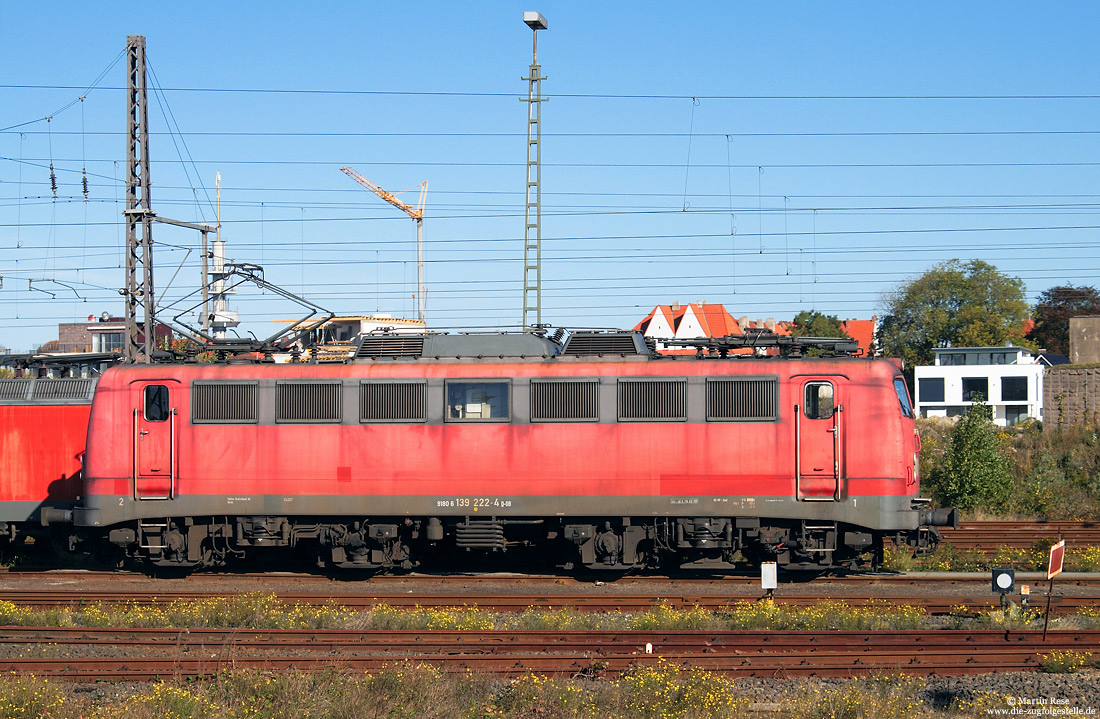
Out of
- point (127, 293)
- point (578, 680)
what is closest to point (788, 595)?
point (578, 680)

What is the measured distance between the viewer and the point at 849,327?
99188 millimetres

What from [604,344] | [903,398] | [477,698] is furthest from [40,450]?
[903,398]

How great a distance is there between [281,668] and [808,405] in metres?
10.2

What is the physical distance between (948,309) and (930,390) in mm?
26233

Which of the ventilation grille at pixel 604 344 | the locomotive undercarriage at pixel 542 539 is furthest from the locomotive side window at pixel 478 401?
the locomotive undercarriage at pixel 542 539

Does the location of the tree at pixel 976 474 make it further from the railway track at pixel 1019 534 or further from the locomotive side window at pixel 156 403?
the locomotive side window at pixel 156 403

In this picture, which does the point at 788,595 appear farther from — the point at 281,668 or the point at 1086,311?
the point at 1086,311

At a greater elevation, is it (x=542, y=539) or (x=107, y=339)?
(x=107, y=339)

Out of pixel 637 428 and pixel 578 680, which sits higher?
pixel 637 428

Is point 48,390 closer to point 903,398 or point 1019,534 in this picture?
point 903,398

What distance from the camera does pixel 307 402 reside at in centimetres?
1872

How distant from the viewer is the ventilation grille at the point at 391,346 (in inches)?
750

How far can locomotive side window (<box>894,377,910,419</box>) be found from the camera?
704 inches

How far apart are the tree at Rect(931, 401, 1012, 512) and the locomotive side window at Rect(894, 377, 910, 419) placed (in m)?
9.36
